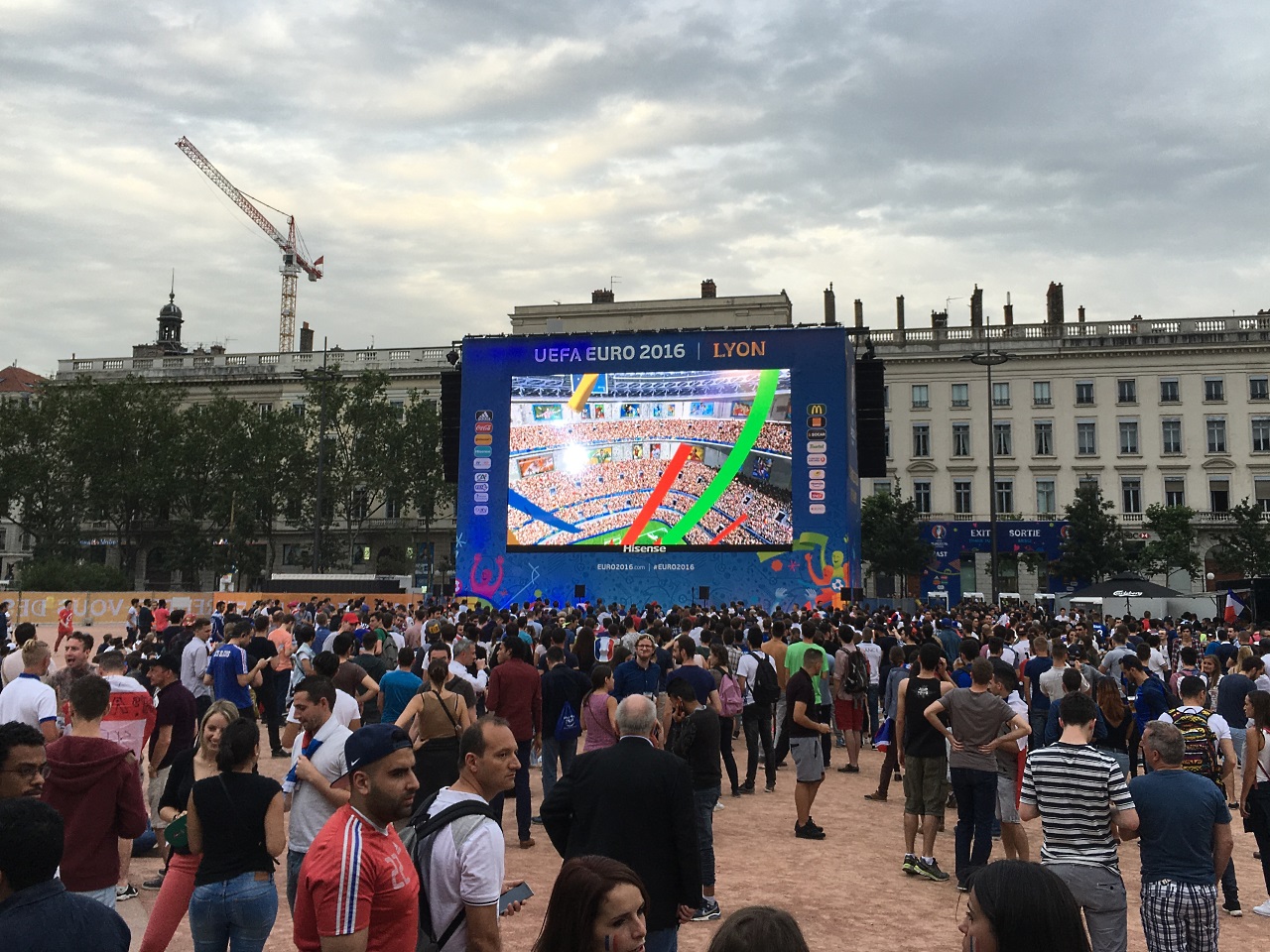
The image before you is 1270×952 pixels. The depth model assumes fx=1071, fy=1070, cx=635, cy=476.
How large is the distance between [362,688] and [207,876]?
504 cm

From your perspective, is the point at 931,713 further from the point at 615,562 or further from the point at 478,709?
the point at 615,562

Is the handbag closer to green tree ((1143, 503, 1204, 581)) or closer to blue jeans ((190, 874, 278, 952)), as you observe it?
blue jeans ((190, 874, 278, 952))

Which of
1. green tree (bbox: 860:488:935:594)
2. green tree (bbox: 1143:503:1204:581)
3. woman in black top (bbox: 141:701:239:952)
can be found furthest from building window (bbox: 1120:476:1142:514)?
woman in black top (bbox: 141:701:239:952)

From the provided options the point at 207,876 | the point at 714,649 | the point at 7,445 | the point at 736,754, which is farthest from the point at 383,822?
the point at 7,445

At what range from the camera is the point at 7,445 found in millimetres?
56688

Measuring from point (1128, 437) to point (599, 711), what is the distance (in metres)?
55.0

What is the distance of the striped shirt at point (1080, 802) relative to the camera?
5219 millimetres

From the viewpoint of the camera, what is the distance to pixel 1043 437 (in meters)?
57.2

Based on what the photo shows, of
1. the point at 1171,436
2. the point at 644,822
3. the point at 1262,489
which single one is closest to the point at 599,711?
the point at 644,822

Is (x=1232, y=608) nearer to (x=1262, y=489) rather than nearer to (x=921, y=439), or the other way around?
(x=921, y=439)

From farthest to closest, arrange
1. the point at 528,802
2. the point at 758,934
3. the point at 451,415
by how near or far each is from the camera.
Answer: the point at 451,415, the point at 528,802, the point at 758,934

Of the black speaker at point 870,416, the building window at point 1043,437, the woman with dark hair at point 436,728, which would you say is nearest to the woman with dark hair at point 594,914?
the woman with dark hair at point 436,728

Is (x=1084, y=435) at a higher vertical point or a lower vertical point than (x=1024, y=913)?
higher

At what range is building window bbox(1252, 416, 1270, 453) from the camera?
55312mm
